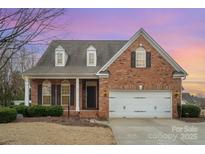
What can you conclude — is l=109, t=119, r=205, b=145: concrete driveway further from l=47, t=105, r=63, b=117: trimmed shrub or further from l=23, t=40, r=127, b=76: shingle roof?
l=23, t=40, r=127, b=76: shingle roof

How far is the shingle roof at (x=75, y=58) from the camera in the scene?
29703 mm

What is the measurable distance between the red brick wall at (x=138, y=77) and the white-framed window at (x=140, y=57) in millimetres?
230

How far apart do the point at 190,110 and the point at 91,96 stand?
21.5 ft

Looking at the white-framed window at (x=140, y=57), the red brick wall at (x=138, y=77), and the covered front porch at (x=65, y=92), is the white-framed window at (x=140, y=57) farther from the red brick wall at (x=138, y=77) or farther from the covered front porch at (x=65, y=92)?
the covered front porch at (x=65, y=92)

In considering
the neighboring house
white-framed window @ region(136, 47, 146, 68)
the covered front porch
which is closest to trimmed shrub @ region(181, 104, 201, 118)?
the neighboring house

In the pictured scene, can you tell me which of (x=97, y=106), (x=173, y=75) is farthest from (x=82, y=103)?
(x=173, y=75)

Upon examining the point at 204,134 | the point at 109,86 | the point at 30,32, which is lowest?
the point at 204,134

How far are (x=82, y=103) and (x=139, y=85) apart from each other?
415 cm

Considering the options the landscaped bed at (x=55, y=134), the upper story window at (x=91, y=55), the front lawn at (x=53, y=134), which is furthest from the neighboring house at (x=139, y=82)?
the front lawn at (x=53, y=134)

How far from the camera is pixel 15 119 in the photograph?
2427 centimetres

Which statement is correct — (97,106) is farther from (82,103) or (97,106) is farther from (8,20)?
(8,20)
